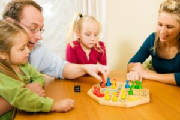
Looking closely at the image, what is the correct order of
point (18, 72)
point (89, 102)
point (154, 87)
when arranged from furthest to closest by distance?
point (154, 87)
point (18, 72)
point (89, 102)

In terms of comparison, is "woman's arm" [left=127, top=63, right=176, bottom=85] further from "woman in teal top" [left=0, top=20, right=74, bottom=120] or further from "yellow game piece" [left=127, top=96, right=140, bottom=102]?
"woman in teal top" [left=0, top=20, right=74, bottom=120]

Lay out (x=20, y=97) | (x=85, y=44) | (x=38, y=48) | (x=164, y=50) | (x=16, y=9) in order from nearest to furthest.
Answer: (x=20, y=97), (x=16, y=9), (x=38, y=48), (x=164, y=50), (x=85, y=44)

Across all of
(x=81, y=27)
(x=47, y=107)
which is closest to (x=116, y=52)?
(x=81, y=27)

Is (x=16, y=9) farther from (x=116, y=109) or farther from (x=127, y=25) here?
(x=127, y=25)

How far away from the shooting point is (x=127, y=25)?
7.27ft

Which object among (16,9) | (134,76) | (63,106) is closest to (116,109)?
(63,106)

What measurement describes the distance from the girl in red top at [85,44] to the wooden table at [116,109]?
54 cm

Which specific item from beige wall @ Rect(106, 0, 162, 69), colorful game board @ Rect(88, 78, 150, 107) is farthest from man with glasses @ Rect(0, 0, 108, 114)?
beige wall @ Rect(106, 0, 162, 69)

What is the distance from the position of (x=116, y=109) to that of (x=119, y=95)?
0.13m

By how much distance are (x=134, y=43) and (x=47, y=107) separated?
4.85ft

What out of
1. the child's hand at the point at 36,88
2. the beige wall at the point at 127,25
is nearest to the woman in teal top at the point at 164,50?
the beige wall at the point at 127,25

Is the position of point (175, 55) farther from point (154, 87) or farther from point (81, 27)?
point (81, 27)

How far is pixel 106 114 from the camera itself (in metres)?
0.94

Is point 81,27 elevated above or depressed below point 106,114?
above
